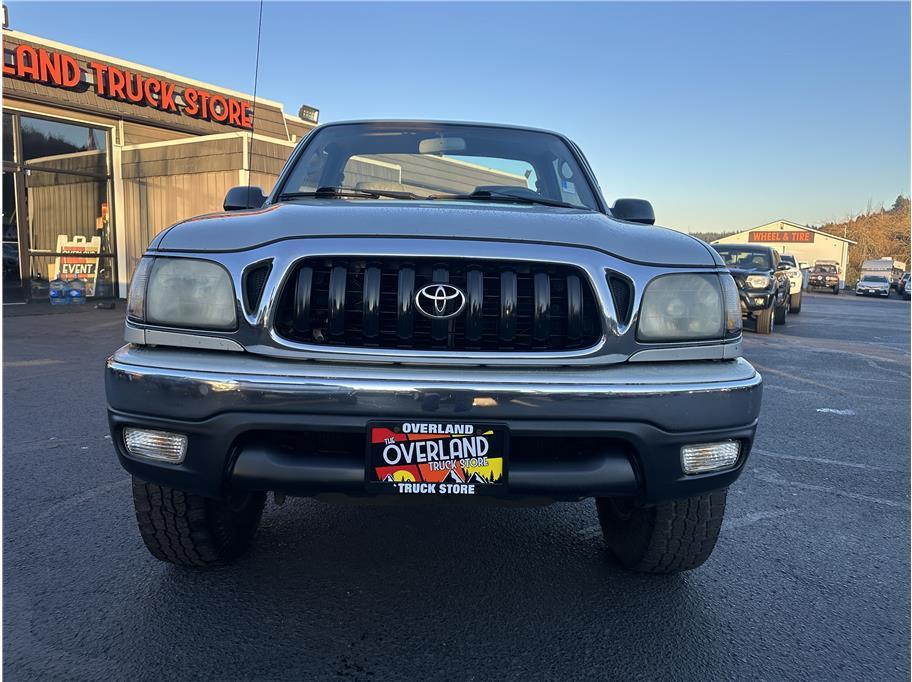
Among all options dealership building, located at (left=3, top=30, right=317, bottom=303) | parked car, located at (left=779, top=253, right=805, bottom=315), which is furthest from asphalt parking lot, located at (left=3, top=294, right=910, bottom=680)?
parked car, located at (left=779, top=253, right=805, bottom=315)

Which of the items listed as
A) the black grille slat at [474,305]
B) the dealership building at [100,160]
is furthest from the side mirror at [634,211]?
the dealership building at [100,160]

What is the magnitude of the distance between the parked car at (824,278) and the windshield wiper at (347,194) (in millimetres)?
39391

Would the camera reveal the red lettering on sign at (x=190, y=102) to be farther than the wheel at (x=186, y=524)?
Yes

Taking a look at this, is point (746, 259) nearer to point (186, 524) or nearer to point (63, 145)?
point (186, 524)

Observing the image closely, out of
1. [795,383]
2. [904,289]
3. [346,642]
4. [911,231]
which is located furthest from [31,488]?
[911,231]

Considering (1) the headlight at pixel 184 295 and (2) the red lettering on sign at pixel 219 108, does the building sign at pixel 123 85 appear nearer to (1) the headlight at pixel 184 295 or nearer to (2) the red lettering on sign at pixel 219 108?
(2) the red lettering on sign at pixel 219 108

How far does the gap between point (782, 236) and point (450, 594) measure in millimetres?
67996

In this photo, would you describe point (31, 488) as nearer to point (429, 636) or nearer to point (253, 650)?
point (253, 650)

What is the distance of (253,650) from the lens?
71.3 inches

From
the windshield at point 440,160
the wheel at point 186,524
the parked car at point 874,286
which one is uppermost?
the windshield at point 440,160

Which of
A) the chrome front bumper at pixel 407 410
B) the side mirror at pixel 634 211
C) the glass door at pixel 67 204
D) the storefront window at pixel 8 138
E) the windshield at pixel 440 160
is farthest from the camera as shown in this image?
the glass door at pixel 67 204

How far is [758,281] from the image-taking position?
10.8 metres

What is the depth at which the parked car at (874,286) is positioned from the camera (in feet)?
108

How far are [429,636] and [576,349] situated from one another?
0.97 metres
